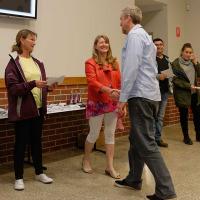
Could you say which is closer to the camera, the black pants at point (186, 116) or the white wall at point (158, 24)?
the black pants at point (186, 116)

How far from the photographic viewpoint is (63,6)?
4.39 meters

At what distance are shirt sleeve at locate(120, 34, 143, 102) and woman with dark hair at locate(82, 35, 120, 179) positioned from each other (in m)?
0.64

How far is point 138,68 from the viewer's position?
2.67 m

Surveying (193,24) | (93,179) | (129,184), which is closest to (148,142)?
(129,184)

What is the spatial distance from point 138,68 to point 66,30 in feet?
6.61

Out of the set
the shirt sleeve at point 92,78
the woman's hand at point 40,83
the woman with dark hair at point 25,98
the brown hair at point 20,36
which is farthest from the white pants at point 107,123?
the brown hair at point 20,36

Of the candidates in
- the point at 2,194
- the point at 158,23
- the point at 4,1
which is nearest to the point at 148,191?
the point at 2,194

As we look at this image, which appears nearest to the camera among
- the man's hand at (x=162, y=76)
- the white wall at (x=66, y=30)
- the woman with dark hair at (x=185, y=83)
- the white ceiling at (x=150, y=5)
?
the white wall at (x=66, y=30)

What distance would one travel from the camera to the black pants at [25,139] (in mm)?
3078

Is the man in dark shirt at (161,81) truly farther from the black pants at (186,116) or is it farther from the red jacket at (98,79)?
the red jacket at (98,79)

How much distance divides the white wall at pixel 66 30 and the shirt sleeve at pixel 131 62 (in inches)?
66.5

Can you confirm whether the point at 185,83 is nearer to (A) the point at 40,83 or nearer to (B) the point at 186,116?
(B) the point at 186,116

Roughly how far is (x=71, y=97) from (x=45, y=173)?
3.81ft

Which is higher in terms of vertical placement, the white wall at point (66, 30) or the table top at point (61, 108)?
the white wall at point (66, 30)
